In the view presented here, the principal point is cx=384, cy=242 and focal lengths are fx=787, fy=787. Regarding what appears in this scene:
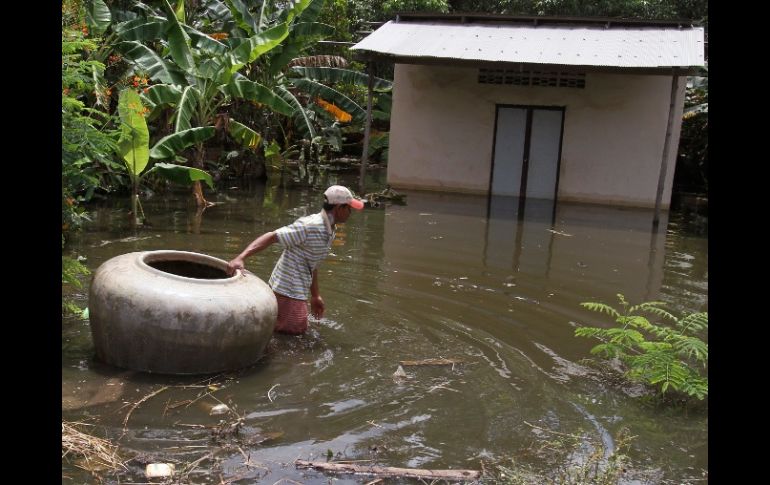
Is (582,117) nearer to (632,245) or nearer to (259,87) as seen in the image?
(632,245)

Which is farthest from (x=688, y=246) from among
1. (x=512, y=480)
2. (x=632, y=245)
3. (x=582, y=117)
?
(x=512, y=480)

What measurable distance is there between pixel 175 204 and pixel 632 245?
801 cm

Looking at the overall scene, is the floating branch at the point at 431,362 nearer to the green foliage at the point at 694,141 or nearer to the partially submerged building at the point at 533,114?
the partially submerged building at the point at 533,114

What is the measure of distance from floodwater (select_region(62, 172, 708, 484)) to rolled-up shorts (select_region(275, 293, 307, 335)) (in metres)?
0.11

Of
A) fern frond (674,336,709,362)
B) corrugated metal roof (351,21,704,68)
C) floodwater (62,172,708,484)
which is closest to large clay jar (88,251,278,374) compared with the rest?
floodwater (62,172,708,484)

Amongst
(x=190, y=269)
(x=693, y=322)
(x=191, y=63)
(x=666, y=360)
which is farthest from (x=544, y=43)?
(x=190, y=269)

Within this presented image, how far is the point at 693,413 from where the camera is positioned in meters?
5.93

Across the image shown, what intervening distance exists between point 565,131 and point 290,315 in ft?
40.0

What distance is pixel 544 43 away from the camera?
1644 centimetres

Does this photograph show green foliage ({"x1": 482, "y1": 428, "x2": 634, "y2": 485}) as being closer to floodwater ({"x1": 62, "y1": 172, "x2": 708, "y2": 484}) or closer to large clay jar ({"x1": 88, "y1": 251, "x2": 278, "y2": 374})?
floodwater ({"x1": 62, "y1": 172, "x2": 708, "y2": 484})

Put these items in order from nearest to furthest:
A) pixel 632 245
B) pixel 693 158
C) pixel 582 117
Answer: pixel 632 245, pixel 582 117, pixel 693 158

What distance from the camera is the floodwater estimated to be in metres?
4.87

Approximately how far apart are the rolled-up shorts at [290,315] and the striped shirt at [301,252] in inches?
2.4

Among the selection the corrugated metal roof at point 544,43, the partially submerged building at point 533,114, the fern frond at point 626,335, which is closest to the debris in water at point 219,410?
the fern frond at point 626,335
